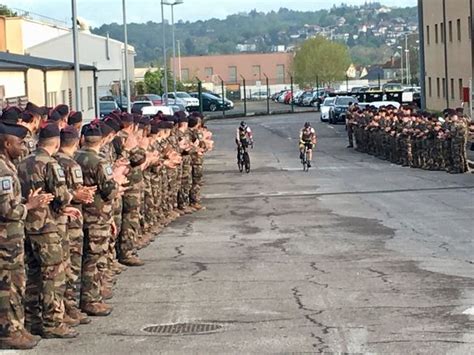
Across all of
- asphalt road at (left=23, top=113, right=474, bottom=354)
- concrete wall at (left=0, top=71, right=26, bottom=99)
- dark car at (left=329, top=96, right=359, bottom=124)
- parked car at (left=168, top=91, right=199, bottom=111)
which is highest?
concrete wall at (left=0, top=71, right=26, bottom=99)

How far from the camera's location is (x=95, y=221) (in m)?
11.7

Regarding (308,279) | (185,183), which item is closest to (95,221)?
(308,279)

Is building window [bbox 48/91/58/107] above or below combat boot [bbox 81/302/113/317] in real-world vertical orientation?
above

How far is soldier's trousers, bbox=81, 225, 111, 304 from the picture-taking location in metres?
11.5

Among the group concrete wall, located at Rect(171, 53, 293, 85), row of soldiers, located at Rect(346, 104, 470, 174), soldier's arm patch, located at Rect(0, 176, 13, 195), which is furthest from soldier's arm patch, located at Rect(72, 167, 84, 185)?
concrete wall, located at Rect(171, 53, 293, 85)

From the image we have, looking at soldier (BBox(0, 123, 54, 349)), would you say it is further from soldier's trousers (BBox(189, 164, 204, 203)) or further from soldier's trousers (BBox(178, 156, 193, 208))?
soldier's trousers (BBox(189, 164, 204, 203))

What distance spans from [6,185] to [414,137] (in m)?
27.8

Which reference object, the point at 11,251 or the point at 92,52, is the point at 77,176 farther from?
the point at 92,52

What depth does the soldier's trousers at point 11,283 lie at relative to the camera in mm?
9695

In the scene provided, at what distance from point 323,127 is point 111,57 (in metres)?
18.7

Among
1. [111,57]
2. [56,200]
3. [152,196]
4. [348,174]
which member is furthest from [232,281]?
[111,57]

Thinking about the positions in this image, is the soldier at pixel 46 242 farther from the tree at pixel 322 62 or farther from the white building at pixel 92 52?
the tree at pixel 322 62

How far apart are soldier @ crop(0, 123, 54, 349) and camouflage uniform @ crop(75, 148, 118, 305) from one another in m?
1.56

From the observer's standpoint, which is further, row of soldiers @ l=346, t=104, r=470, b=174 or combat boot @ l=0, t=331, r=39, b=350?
row of soldiers @ l=346, t=104, r=470, b=174
